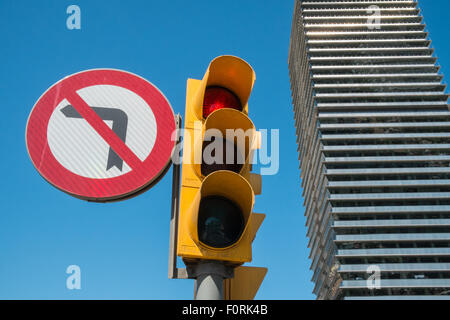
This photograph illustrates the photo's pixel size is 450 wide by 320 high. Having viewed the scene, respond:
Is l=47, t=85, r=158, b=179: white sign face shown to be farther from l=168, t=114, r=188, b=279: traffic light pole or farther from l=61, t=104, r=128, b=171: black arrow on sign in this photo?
l=168, t=114, r=188, b=279: traffic light pole

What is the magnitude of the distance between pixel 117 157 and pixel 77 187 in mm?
266

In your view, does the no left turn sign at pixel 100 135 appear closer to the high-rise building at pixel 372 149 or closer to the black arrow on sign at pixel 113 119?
the black arrow on sign at pixel 113 119

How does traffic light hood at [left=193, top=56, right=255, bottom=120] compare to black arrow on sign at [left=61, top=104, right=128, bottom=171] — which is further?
traffic light hood at [left=193, top=56, right=255, bottom=120]

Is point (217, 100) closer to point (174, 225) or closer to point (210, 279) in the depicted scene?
point (174, 225)

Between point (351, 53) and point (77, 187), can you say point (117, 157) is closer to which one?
point (77, 187)

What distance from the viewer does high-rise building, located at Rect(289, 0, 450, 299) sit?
67625 millimetres

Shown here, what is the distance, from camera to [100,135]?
2.55m

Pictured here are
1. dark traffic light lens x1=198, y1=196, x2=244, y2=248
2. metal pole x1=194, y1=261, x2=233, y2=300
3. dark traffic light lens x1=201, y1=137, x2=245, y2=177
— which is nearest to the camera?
metal pole x1=194, y1=261, x2=233, y2=300

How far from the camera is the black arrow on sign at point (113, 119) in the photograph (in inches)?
100.0

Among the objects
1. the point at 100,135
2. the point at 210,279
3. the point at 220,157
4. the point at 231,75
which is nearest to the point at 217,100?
the point at 231,75

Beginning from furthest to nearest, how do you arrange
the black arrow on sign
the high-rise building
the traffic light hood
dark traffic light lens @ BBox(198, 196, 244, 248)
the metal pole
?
the high-rise building, the traffic light hood, the black arrow on sign, dark traffic light lens @ BBox(198, 196, 244, 248), the metal pole

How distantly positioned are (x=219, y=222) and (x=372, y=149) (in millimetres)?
79843

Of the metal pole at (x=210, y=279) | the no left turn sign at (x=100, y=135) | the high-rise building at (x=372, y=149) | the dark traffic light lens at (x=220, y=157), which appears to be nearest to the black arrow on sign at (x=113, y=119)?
the no left turn sign at (x=100, y=135)

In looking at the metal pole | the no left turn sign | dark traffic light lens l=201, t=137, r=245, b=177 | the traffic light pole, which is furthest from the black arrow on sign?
the metal pole
